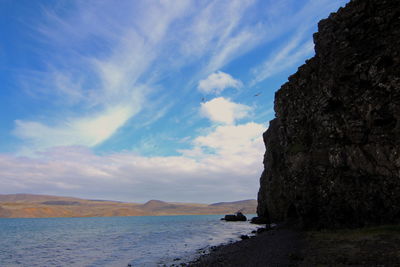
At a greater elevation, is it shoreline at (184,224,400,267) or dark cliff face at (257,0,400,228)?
dark cliff face at (257,0,400,228)

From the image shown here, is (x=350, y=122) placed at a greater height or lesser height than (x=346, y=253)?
greater

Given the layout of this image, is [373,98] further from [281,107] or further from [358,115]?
[281,107]

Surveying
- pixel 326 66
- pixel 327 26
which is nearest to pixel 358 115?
pixel 326 66

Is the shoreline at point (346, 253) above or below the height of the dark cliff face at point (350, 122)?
below

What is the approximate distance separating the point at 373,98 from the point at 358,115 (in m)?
2.71

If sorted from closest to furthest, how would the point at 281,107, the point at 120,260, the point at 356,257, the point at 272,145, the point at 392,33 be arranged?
the point at 356,257 < the point at 392,33 < the point at 120,260 < the point at 281,107 < the point at 272,145

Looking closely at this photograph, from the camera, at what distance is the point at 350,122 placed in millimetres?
31047

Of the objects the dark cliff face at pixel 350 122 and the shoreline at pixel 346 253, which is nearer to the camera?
the shoreline at pixel 346 253

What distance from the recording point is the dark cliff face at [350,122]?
2702cm

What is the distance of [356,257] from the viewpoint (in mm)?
17203

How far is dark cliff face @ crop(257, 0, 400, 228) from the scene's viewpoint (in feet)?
88.6

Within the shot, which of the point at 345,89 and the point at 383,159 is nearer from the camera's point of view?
the point at 383,159

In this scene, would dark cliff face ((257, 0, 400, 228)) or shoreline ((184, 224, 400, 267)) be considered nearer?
shoreline ((184, 224, 400, 267))

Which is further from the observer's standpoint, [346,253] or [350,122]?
[350,122]
